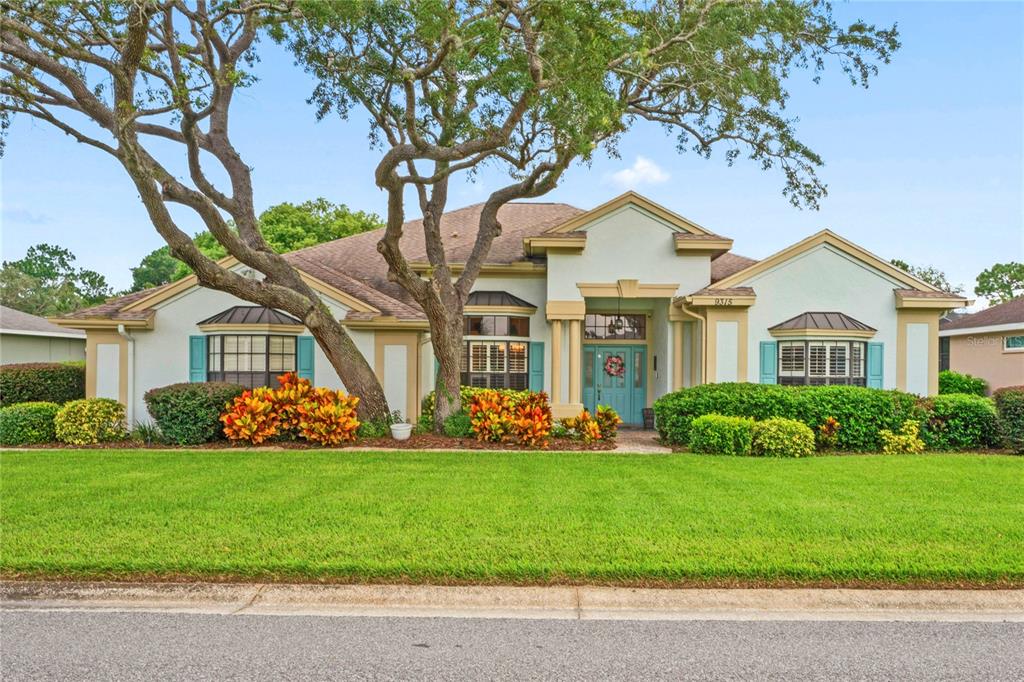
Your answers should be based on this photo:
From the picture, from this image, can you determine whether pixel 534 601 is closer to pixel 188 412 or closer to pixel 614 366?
pixel 188 412

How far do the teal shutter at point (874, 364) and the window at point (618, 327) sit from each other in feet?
18.0

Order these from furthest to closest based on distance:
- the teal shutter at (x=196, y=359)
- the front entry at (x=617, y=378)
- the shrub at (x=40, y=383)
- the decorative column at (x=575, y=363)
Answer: the front entry at (x=617, y=378) < the decorative column at (x=575, y=363) < the shrub at (x=40, y=383) < the teal shutter at (x=196, y=359)

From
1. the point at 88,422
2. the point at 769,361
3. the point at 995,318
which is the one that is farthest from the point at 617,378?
the point at 995,318

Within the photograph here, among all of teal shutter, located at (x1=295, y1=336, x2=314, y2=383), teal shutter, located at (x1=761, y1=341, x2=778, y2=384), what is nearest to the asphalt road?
teal shutter, located at (x1=295, y1=336, x2=314, y2=383)

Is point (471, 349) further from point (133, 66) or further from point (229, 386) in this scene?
point (133, 66)

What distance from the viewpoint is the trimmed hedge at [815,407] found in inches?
434

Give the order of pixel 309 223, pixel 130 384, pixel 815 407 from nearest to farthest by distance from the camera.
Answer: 1. pixel 815 407
2. pixel 130 384
3. pixel 309 223

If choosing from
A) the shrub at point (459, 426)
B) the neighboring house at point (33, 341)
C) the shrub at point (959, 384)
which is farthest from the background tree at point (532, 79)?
the neighboring house at point (33, 341)

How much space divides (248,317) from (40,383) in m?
5.90

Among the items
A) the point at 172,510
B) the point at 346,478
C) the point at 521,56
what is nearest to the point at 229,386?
the point at 346,478

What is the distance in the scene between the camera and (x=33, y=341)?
72.1ft

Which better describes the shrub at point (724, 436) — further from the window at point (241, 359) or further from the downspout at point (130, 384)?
the downspout at point (130, 384)

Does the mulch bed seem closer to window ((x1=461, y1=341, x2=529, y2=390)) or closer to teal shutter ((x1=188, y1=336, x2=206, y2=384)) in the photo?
teal shutter ((x1=188, y1=336, x2=206, y2=384))

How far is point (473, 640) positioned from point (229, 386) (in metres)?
9.79
